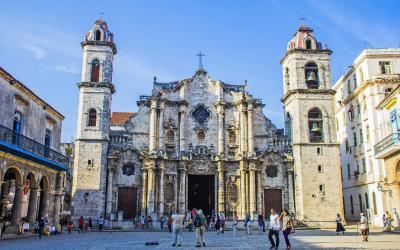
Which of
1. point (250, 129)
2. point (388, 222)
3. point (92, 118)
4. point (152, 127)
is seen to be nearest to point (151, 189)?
point (152, 127)

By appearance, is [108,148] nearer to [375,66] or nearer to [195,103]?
[195,103]

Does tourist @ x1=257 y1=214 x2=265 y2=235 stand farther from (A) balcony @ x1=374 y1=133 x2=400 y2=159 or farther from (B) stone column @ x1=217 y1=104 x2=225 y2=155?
(A) balcony @ x1=374 y1=133 x2=400 y2=159

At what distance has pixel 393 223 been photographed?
1203 inches

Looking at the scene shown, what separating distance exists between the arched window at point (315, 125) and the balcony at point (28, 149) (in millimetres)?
20868

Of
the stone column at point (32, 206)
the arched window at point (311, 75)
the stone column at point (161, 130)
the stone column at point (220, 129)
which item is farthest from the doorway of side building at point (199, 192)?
the stone column at point (32, 206)

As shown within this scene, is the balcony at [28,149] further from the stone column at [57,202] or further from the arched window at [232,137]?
the arched window at [232,137]

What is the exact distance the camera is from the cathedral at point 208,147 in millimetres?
34562

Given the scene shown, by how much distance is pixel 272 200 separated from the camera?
119 ft

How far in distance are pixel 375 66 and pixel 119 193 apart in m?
25.3

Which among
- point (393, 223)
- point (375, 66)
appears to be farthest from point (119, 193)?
point (375, 66)

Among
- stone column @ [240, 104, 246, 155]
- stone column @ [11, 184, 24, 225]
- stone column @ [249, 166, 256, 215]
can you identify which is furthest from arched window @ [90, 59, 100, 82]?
stone column @ [249, 166, 256, 215]

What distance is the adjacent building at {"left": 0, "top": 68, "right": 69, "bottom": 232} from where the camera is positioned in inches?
867

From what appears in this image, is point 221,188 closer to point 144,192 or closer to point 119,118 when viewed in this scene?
point 144,192

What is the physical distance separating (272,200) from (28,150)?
21.0 meters
